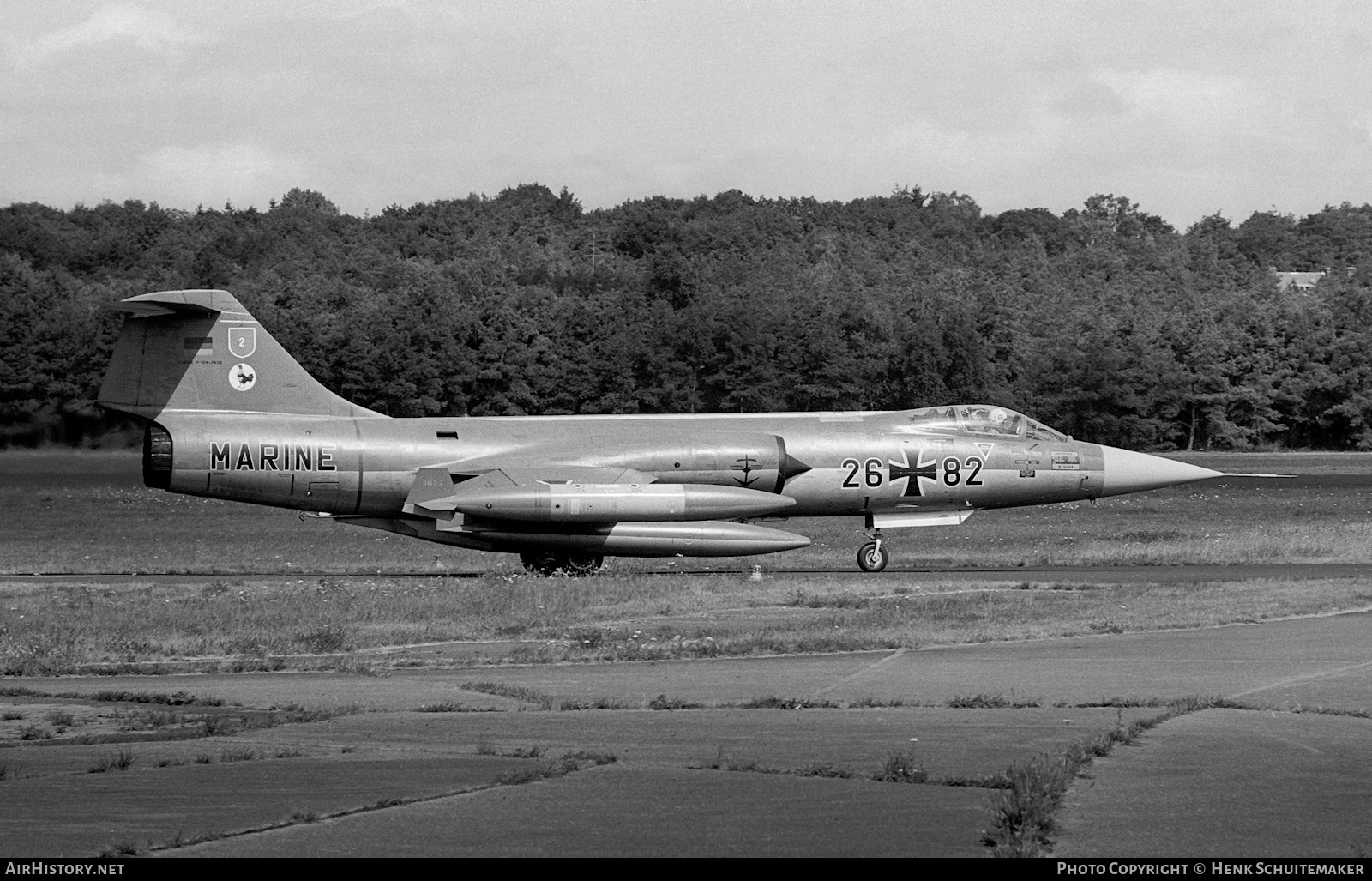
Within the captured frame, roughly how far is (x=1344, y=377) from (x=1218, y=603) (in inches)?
2769

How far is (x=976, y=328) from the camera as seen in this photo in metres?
82.1

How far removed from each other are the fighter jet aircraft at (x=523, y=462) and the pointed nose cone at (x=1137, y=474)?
1.44 m

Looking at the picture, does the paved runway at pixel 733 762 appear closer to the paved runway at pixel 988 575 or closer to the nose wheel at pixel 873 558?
the paved runway at pixel 988 575

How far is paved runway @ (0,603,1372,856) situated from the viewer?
7.75m

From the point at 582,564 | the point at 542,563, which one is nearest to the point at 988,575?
the point at 582,564

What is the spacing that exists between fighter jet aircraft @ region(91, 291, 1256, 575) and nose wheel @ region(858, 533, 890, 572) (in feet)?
0.08

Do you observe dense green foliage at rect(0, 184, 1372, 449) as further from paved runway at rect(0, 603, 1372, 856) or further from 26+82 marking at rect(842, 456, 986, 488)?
paved runway at rect(0, 603, 1372, 856)

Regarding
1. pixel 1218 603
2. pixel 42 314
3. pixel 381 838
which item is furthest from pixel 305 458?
pixel 42 314

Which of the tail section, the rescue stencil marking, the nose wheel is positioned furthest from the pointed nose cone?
the rescue stencil marking

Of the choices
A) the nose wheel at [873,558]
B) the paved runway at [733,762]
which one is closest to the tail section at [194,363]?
the nose wheel at [873,558]

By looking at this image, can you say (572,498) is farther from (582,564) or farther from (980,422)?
(980,422)

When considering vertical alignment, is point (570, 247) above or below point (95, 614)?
above

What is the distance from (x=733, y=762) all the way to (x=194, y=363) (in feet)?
61.3
